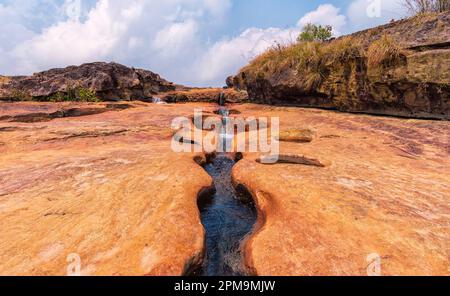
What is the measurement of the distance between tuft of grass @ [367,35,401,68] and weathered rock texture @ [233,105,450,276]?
2.89m

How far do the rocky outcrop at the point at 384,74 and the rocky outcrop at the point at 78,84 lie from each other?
9.59m

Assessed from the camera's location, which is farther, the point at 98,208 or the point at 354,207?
the point at 98,208

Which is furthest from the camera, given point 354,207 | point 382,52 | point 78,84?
point 78,84

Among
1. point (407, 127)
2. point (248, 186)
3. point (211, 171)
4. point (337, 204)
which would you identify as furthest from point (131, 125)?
point (407, 127)

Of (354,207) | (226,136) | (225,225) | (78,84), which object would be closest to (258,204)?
(225,225)

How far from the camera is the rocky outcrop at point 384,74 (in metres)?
7.23

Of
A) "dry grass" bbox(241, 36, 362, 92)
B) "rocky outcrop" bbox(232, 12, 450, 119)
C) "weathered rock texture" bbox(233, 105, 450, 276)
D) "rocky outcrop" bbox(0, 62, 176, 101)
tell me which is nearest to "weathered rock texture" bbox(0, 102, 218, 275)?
"weathered rock texture" bbox(233, 105, 450, 276)

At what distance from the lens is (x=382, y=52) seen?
7.98 meters

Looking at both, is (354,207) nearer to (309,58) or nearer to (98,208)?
(98,208)

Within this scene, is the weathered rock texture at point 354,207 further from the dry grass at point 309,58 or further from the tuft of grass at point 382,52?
the dry grass at point 309,58

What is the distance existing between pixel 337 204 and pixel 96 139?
6002mm

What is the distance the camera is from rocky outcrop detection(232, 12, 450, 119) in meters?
7.23

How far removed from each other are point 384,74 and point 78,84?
14.2 m

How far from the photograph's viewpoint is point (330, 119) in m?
8.48
